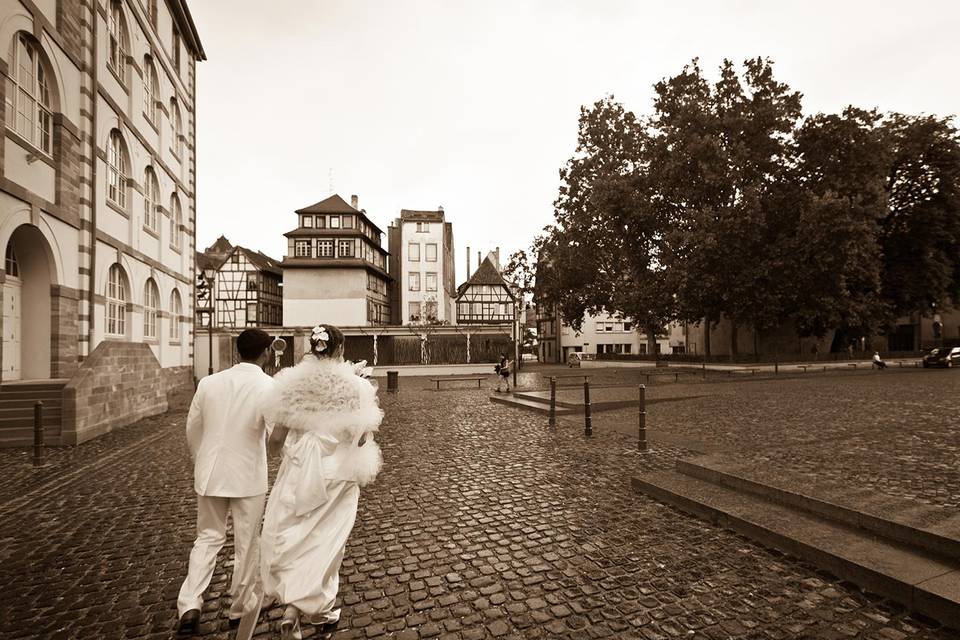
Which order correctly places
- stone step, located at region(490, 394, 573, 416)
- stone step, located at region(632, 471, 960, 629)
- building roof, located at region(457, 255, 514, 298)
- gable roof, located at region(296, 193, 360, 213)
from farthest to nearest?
building roof, located at region(457, 255, 514, 298) < gable roof, located at region(296, 193, 360, 213) < stone step, located at region(490, 394, 573, 416) < stone step, located at region(632, 471, 960, 629)

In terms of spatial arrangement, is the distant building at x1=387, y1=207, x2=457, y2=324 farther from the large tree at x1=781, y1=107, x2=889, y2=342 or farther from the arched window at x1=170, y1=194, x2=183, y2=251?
the large tree at x1=781, y1=107, x2=889, y2=342

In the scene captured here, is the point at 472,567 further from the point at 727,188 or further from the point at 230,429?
the point at 727,188

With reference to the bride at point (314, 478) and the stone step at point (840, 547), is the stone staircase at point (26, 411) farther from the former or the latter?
the stone step at point (840, 547)

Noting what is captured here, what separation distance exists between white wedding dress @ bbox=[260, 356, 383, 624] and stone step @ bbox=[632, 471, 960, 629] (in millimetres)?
3945

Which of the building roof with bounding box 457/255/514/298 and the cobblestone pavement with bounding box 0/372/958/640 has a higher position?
the building roof with bounding box 457/255/514/298

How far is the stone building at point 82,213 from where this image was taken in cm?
1071

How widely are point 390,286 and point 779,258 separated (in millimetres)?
43509

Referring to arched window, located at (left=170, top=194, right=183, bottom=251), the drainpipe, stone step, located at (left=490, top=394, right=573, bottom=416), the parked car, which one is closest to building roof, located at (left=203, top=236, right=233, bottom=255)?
arched window, located at (left=170, top=194, right=183, bottom=251)

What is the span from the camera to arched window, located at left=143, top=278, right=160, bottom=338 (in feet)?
59.5

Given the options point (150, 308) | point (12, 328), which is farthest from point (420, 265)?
point (12, 328)

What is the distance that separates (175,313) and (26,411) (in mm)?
11867

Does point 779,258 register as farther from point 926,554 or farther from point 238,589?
point 238,589

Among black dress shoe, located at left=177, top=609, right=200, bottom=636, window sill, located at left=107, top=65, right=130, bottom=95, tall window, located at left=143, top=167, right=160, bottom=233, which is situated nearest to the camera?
black dress shoe, located at left=177, top=609, right=200, bottom=636

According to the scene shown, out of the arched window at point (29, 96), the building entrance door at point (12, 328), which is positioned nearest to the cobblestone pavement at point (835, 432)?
the building entrance door at point (12, 328)
